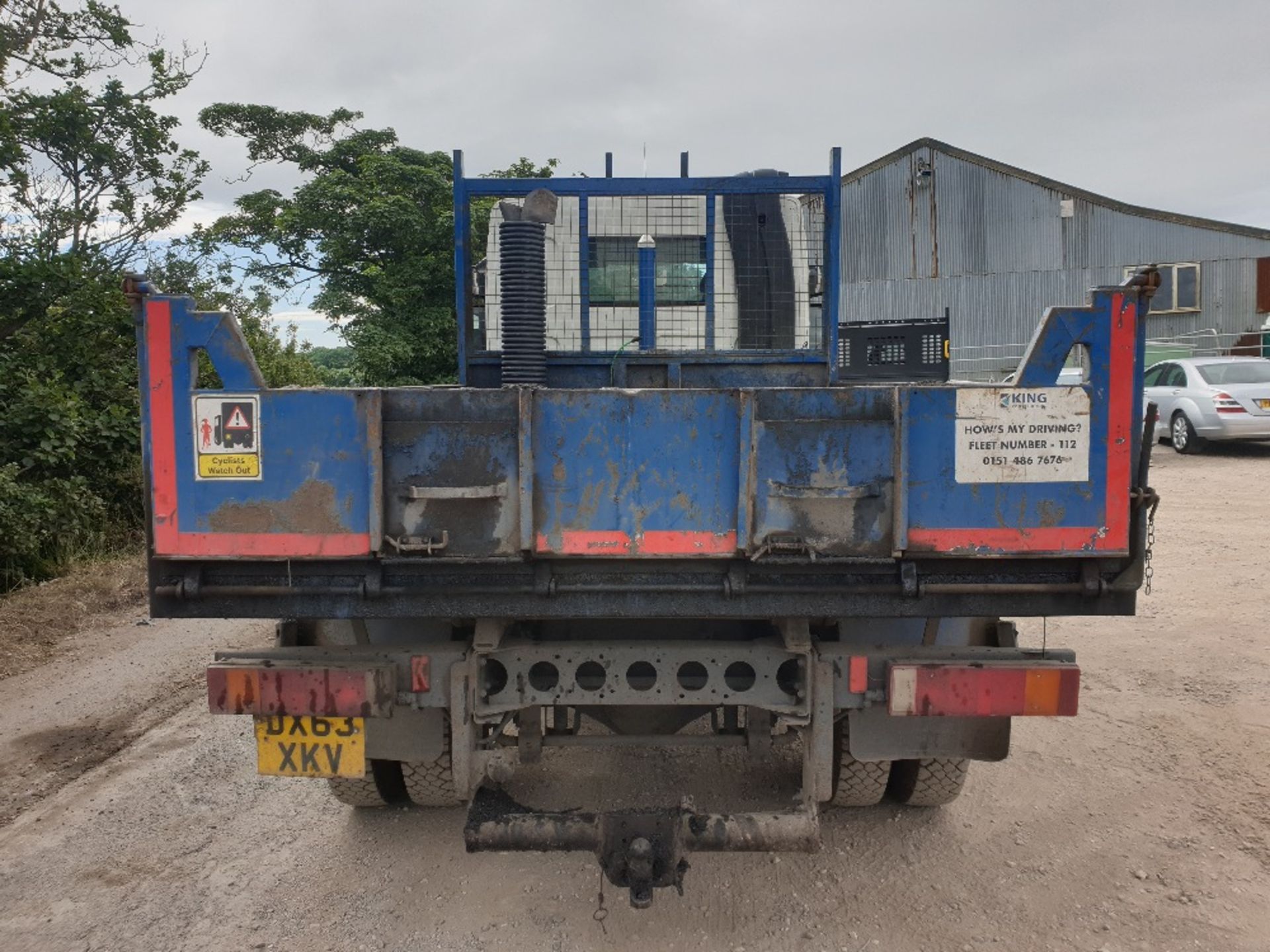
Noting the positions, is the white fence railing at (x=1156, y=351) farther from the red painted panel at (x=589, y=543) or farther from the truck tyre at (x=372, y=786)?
the red painted panel at (x=589, y=543)

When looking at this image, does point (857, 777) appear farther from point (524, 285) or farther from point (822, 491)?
point (524, 285)

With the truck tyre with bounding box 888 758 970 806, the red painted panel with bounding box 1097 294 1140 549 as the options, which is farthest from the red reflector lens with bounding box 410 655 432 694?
the red painted panel with bounding box 1097 294 1140 549

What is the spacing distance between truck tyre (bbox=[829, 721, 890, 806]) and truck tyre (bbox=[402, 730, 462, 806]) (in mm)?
1543

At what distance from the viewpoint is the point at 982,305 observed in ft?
77.8

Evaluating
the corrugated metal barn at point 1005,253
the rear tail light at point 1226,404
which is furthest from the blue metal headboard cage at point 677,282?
the corrugated metal barn at point 1005,253

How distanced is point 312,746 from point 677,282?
9.07ft

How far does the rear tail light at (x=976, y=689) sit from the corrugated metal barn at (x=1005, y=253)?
20978 millimetres

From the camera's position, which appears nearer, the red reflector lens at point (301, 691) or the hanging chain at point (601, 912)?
the red reflector lens at point (301, 691)

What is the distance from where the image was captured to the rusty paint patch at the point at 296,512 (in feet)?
Result: 8.85

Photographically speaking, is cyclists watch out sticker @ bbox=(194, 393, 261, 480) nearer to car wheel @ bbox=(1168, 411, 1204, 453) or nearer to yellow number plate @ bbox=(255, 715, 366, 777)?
yellow number plate @ bbox=(255, 715, 366, 777)

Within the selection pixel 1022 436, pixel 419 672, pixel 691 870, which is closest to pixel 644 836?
pixel 691 870

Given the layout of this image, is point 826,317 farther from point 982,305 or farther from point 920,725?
point 982,305

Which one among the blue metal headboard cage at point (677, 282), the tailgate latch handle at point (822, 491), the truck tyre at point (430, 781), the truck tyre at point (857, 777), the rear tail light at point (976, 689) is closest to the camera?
the tailgate latch handle at point (822, 491)

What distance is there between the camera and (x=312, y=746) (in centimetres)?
300
